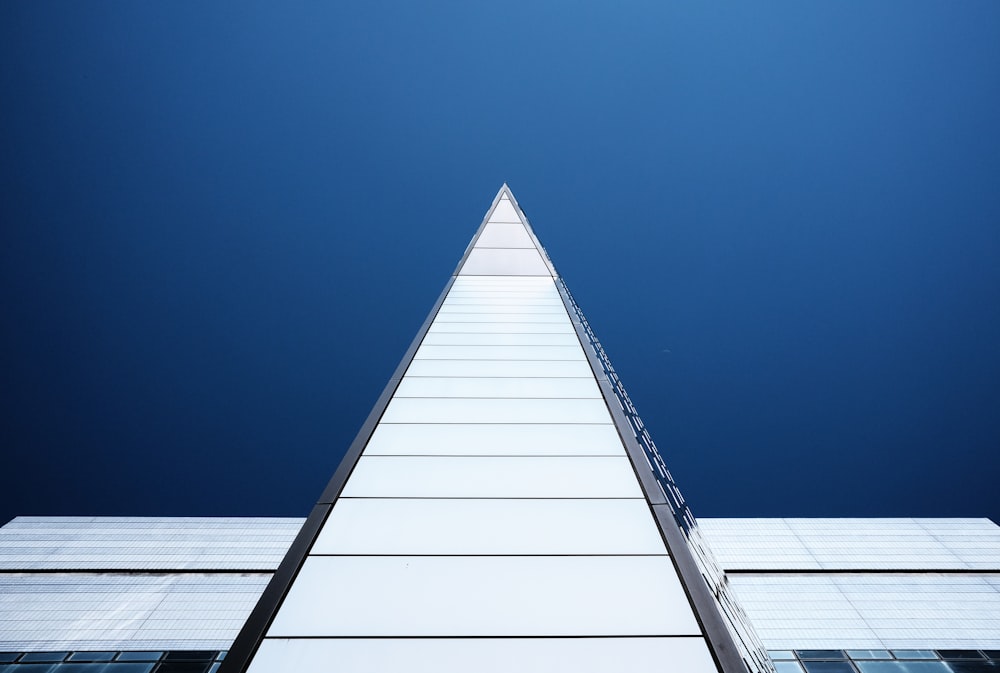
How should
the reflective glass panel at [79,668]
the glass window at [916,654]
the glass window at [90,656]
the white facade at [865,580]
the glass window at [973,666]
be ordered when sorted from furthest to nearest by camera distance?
the white facade at [865,580], the glass window at [916,654], the glass window at [973,666], the glass window at [90,656], the reflective glass panel at [79,668]

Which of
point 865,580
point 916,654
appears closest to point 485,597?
point 916,654

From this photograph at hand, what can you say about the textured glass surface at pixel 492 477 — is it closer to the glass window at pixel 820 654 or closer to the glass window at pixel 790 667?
the glass window at pixel 790 667

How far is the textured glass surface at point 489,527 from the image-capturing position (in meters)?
1.74

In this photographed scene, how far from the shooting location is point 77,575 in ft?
30.8

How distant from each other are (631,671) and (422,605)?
0.62 meters

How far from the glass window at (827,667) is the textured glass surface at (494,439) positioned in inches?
352

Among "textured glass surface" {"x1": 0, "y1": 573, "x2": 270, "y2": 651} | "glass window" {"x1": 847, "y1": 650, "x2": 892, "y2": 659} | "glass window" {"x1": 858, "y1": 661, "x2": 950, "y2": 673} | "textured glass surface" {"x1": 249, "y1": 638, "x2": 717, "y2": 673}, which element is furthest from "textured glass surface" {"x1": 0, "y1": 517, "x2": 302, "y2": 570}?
"glass window" {"x1": 858, "y1": 661, "x2": 950, "y2": 673}

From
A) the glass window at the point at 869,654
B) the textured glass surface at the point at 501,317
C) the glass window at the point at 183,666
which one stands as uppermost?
the glass window at the point at 869,654

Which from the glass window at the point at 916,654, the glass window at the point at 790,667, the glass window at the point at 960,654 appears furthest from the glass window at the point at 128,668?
the glass window at the point at 960,654

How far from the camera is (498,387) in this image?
2965mm

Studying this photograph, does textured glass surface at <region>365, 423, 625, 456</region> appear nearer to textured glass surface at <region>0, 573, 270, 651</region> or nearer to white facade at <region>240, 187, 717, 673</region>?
white facade at <region>240, 187, 717, 673</region>

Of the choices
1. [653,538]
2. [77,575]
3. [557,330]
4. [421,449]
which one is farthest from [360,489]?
[77,575]

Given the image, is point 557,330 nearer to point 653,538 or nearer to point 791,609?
point 653,538

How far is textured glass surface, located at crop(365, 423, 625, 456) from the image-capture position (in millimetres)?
2344
